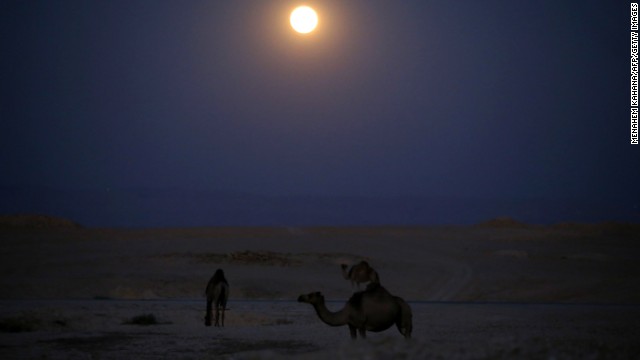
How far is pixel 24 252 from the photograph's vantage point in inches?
1994

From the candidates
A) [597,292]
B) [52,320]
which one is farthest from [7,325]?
[597,292]

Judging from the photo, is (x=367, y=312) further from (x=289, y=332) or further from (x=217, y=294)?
(x=217, y=294)

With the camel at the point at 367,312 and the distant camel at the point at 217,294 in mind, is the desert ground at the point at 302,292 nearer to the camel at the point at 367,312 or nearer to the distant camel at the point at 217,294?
the distant camel at the point at 217,294

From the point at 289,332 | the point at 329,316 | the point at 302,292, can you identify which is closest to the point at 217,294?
the point at 289,332

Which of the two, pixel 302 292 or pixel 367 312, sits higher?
pixel 302 292

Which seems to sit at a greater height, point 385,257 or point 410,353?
point 385,257

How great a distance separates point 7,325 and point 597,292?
21.4 m

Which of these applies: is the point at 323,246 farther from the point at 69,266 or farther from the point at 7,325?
the point at 7,325

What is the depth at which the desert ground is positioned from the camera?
49.0ft

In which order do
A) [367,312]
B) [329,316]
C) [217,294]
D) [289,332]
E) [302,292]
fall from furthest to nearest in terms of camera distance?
[302,292]
[217,294]
[289,332]
[367,312]
[329,316]

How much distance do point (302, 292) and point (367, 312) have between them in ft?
66.5

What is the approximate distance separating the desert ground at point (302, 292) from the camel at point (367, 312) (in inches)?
40.2

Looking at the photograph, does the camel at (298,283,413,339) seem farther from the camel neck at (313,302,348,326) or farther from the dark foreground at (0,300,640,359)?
the dark foreground at (0,300,640,359)

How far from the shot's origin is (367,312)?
14.2 m
